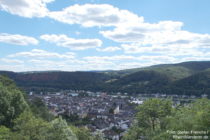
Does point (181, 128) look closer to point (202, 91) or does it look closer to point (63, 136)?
point (63, 136)

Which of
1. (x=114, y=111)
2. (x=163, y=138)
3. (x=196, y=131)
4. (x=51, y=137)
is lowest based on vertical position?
(x=114, y=111)

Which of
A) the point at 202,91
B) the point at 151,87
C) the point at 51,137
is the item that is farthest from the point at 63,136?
the point at 151,87

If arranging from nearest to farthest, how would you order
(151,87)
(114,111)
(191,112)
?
(191,112)
(114,111)
(151,87)

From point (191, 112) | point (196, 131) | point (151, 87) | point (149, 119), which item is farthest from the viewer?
point (151, 87)

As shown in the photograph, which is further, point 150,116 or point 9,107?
point 9,107

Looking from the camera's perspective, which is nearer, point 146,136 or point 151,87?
point 146,136

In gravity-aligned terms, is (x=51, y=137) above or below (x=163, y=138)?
below

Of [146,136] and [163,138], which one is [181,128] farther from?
[146,136]

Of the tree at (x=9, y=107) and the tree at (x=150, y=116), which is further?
the tree at (x=9, y=107)

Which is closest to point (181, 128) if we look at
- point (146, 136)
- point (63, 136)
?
point (146, 136)

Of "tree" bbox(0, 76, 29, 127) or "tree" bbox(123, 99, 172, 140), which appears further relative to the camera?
"tree" bbox(0, 76, 29, 127)

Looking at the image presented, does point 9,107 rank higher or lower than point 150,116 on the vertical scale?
lower
